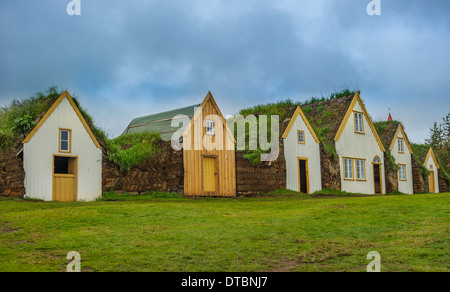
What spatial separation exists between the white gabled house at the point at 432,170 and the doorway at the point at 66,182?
111 ft

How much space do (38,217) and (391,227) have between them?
10775 mm

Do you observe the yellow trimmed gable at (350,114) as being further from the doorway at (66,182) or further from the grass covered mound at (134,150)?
the doorway at (66,182)

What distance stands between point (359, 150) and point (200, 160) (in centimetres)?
1470

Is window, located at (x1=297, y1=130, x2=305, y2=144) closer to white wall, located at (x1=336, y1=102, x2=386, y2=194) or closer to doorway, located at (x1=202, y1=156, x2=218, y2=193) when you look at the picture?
white wall, located at (x1=336, y1=102, x2=386, y2=194)

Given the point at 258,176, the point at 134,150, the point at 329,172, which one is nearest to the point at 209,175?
the point at 258,176

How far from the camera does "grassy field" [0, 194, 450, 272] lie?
9.98 metres

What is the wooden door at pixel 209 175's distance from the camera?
2783 cm

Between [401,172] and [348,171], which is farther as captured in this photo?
[401,172]

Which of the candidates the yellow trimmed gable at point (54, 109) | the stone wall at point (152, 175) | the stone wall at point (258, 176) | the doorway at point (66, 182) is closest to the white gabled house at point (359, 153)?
the stone wall at point (258, 176)

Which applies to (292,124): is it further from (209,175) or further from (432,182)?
(432,182)

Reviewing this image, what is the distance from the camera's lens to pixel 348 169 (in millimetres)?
35750

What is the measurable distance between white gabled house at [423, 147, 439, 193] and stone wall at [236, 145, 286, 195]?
71.6 ft

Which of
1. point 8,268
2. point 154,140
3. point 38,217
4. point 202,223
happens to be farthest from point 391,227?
point 154,140
